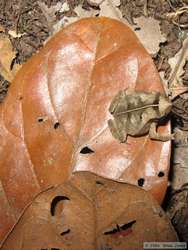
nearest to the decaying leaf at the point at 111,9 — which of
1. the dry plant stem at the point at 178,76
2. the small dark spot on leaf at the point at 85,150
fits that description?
the dry plant stem at the point at 178,76

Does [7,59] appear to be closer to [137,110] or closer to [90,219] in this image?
[137,110]

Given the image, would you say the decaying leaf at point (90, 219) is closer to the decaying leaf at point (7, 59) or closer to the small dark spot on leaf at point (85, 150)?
the small dark spot on leaf at point (85, 150)

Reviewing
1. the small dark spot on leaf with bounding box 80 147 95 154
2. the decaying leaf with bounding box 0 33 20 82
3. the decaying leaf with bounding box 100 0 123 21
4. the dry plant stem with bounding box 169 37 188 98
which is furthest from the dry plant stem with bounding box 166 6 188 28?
the small dark spot on leaf with bounding box 80 147 95 154

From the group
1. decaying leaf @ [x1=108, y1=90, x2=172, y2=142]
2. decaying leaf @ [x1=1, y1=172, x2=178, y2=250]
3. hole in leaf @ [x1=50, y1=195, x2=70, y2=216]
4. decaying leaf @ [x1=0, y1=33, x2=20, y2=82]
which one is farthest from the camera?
decaying leaf @ [x1=0, y1=33, x2=20, y2=82]

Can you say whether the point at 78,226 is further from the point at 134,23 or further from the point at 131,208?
the point at 134,23

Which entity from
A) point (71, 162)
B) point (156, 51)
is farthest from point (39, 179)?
point (156, 51)

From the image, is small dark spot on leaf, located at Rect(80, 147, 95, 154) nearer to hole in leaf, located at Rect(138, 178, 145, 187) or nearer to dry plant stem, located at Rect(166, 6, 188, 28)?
hole in leaf, located at Rect(138, 178, 145, 187)

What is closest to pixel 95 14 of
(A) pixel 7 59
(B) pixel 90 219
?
(A) pixel 7 59
